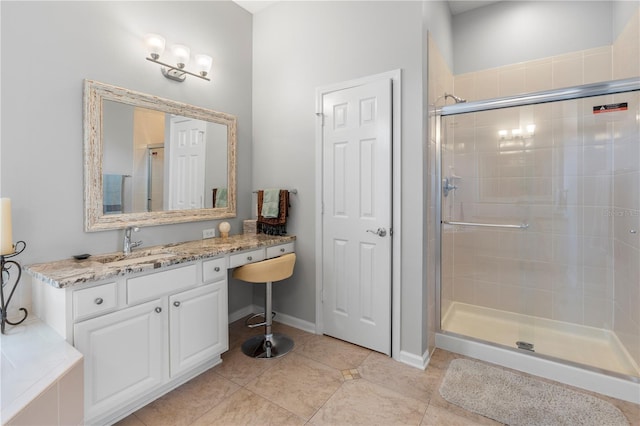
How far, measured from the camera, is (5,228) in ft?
4.91

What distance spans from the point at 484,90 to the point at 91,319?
3.70 metres

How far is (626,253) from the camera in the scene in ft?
7.10

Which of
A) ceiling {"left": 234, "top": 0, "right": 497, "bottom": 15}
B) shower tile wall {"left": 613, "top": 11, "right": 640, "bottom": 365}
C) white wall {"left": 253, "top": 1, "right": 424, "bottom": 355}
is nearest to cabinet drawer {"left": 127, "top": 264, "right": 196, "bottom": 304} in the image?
white wall {"left": 253, "top": 1, "right": 424, "bottom": 355}

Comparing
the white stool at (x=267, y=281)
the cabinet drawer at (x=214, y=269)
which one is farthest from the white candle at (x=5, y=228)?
the white stool at (x=267, y=281)

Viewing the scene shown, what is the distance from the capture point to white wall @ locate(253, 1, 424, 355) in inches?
87.2

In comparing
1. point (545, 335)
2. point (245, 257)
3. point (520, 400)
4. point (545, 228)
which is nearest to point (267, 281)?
point (245, 257)

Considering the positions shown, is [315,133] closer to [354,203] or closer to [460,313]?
[354,203]

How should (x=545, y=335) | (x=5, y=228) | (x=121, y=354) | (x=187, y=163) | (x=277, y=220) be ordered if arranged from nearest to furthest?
(x=5, y=228), (x=121, y=354), (x=545, y=335), (x=187, y=163), (x=277, y=220)

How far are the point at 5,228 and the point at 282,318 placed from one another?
2.13 metres

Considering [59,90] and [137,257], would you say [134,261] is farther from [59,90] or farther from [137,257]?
[59,90]

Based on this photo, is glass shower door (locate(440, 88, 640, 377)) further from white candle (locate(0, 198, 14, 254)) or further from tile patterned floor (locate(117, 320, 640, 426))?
white candle (locate(0, 198, 14, 254))

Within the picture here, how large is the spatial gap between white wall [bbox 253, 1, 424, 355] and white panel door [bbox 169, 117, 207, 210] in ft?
1.98

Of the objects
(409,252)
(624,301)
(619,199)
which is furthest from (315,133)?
(624,301)

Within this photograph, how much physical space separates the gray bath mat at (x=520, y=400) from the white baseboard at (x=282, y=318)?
121cm
